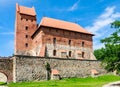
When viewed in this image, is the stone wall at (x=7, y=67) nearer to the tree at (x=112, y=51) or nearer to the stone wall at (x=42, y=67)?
the stone wall at (x=42, y=67)

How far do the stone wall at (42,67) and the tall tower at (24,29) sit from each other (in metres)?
13.8

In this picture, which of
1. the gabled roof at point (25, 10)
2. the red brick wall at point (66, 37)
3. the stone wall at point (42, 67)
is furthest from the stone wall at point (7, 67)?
the gabled roof at point (25, 10)

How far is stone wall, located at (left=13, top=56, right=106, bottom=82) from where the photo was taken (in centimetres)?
3334

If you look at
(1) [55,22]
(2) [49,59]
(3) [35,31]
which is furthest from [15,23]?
(2) [49,59]

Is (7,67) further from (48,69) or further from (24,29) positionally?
(24,29)

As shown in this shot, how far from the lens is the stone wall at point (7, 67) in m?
33.3

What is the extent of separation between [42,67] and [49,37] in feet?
37.4

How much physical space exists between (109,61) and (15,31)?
28033 mm

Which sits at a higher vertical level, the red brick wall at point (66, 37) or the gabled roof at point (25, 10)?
the gabled roof at point (25, 10)

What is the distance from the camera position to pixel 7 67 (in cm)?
3362

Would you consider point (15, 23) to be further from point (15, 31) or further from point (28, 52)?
point (28, 52)

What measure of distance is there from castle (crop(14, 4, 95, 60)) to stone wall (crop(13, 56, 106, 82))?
744 cm

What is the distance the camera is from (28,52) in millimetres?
49312

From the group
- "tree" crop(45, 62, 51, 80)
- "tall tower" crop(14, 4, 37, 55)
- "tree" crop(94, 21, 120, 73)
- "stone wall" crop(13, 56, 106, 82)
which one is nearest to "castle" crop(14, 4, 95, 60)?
"tall tower" crop(14, 4, 37, 55)
